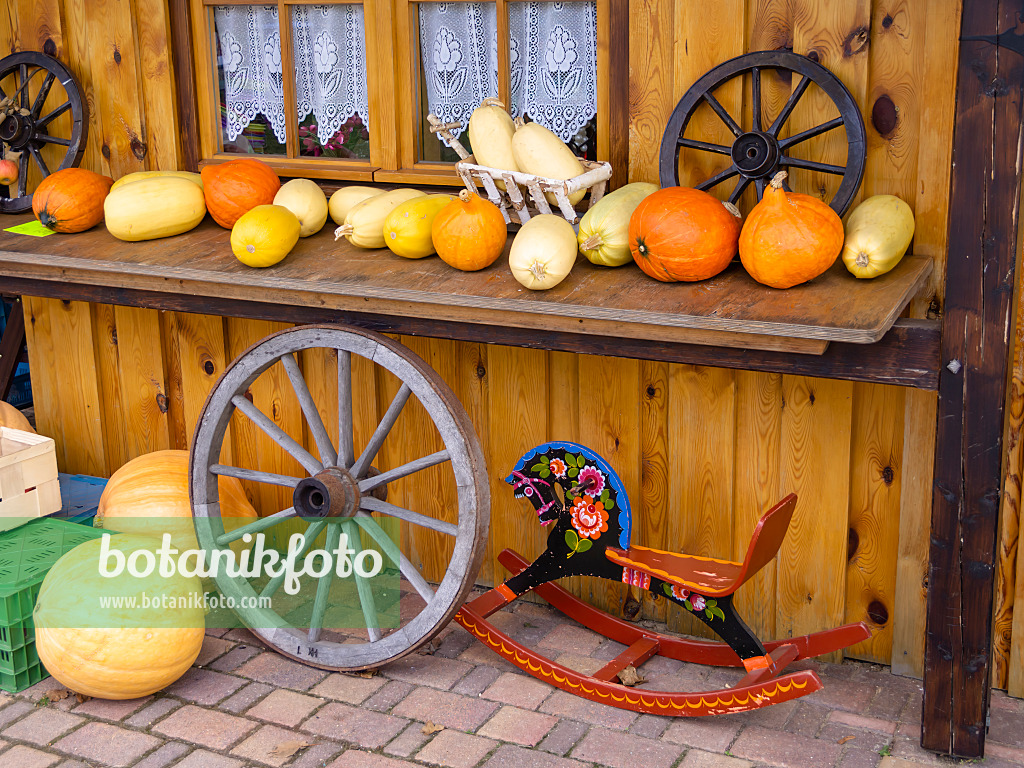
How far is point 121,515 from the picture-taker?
3.41 metres

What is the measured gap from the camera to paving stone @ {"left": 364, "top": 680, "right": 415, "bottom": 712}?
280cm

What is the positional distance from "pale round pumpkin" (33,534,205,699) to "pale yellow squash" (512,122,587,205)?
5.02 ft

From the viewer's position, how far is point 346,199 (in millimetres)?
3059

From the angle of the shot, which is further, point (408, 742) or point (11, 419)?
point (11, 419)

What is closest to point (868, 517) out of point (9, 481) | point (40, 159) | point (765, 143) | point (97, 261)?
point (765, 143)

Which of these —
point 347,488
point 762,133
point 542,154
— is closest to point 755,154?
point 762,133

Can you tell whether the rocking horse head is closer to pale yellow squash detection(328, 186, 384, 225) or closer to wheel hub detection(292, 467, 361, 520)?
wheel hub detection(292, 467, 361, 520)

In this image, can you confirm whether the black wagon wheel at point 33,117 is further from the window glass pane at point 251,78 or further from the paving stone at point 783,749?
the paving stone at point 783,749

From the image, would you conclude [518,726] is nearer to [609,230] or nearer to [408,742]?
[408,742]

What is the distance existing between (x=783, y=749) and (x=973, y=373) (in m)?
1.04

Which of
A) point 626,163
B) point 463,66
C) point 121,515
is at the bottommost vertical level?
point 121,515

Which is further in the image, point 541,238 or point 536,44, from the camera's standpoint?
point 536,44

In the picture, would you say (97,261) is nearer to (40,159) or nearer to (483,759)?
(40,159)

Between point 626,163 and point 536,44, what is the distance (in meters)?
0.44
